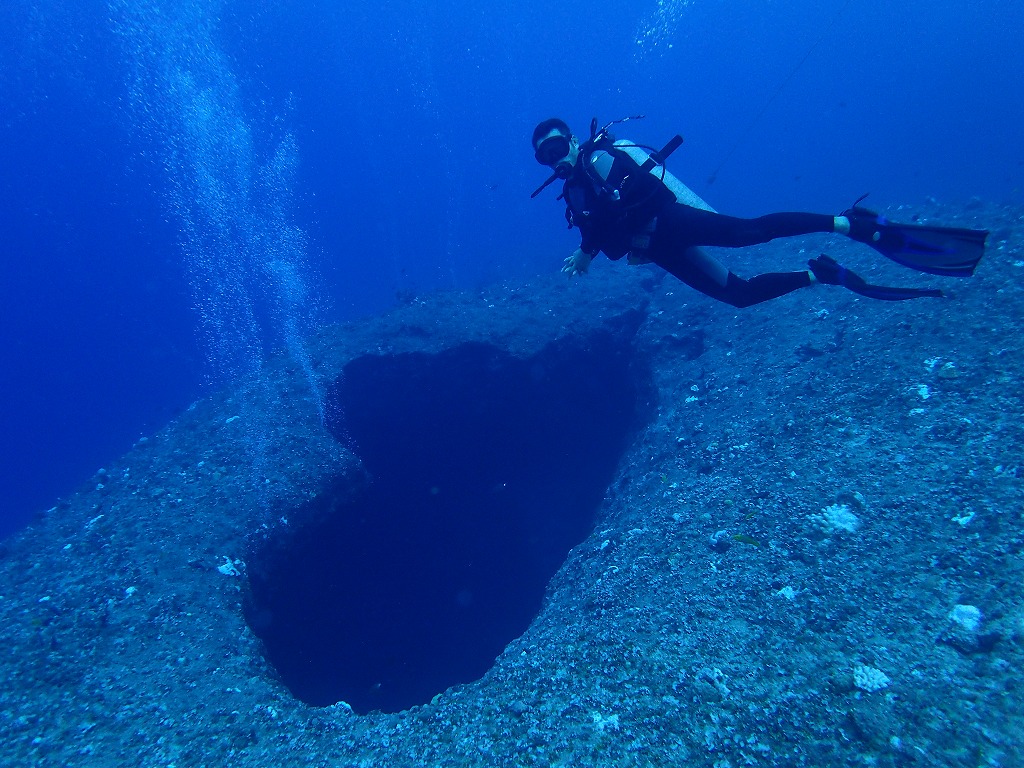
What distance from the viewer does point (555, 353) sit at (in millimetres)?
8133

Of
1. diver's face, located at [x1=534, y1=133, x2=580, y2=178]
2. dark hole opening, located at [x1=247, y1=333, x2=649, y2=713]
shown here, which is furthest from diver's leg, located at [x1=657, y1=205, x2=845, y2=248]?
dark hole opening, located at [x1=247, y1=333, x2=649, y2=713]

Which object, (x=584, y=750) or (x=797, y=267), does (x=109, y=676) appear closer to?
(x=584, y=750)

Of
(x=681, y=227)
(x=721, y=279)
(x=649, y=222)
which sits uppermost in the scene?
(x=649, y=222)

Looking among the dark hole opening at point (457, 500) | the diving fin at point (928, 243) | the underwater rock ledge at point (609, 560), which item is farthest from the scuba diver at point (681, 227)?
the dark hole opening at point (457, 500)

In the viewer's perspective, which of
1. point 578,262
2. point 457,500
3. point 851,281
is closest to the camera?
point 851,281

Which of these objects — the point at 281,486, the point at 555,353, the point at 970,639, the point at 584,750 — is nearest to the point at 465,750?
the point at 584,750

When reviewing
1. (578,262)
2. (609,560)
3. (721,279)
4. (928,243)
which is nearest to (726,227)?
(721,279)

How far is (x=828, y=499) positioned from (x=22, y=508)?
4207 centimetres

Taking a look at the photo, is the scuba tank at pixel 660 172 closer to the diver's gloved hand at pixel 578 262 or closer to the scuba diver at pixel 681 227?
the scuba diver at pixel 681 227

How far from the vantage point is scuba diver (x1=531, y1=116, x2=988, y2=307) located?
3.84m

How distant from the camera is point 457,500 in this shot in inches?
335

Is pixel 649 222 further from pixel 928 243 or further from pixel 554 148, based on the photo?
pixel 928 243

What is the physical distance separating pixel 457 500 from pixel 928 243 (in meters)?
6.93

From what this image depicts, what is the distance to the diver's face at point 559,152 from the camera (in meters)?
4.12
